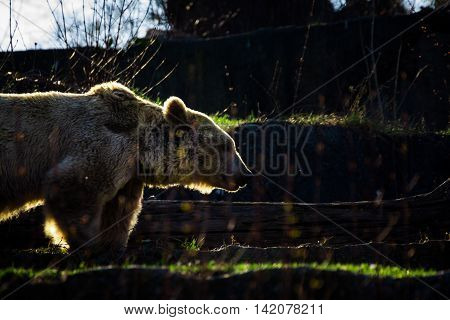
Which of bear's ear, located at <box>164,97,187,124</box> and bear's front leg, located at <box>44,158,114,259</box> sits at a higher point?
bear's ear, located at <box>164,97,187,124</box>

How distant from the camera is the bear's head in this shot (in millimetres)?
5676

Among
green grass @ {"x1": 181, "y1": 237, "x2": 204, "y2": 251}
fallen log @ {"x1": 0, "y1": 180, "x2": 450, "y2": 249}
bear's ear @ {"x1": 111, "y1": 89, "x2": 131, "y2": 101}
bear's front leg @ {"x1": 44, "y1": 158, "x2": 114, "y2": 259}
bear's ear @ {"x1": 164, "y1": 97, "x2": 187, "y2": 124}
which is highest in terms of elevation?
bear's ear @ {"x1": 111, "y1": 89, "x2": 131, "y2": 101}

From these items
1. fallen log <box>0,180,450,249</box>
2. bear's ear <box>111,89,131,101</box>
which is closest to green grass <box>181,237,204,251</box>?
fallen log <box>0,180,450,249</box>

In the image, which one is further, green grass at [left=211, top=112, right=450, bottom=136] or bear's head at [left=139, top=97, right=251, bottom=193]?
green grass at [left=211, top=112, right=450, bottom=136]

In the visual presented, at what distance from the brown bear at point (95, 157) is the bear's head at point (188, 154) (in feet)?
0.03

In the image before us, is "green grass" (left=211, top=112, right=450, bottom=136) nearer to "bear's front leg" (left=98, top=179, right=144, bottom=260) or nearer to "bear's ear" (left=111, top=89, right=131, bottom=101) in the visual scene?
"bear's ear" (left=111, top=89, right=131, bottom=101)

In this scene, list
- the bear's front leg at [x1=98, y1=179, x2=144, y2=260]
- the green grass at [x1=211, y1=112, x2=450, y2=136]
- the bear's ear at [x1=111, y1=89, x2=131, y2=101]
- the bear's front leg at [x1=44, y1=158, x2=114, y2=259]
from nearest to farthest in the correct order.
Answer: the bear's front leg at [x1=44, y1=158, x2=114, y2=259]
the bear's front leg at [x1=98, y1=179, x2=144, y2=260]
the bear's ear at [x1=111, y1=89, x2=131, y2=101]
the green grass at [x1=211, y1=112, x2=450, y2=136]

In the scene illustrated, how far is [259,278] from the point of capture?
328cm

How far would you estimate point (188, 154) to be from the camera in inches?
232

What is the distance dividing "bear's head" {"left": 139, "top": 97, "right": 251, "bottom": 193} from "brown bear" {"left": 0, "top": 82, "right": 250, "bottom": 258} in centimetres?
1

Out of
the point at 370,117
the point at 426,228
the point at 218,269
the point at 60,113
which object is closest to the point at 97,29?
the point at 60,113

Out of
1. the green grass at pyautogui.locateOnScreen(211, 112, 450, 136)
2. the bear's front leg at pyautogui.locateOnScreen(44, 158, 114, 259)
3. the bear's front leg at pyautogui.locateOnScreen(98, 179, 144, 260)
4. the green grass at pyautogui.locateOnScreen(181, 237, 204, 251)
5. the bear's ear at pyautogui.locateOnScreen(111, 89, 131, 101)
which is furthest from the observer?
the green grass at pyautogui.locateOnScreen(211, 112, 450, 136)

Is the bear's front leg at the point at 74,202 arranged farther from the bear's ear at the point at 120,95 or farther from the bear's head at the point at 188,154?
the bear's ear at the point at 120,95

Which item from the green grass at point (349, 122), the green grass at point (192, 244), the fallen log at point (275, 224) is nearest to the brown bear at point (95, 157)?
the fallen log at point (275, 224)
